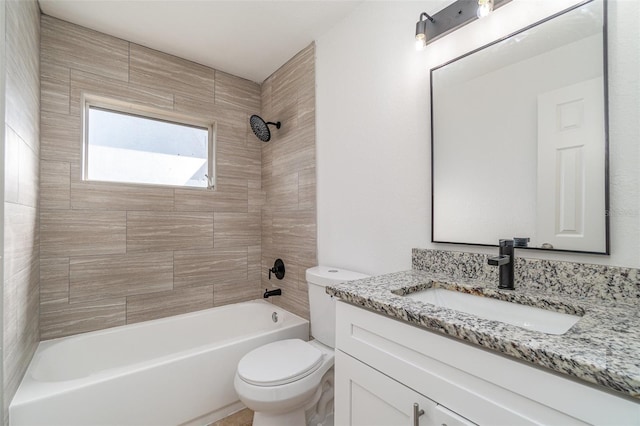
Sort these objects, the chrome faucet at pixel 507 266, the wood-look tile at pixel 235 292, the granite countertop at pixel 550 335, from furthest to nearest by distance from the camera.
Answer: the wood-look tile at pixel 235 292 < the chrome faucet at pixel 507 266 < the granite countertop at pixel 550 335

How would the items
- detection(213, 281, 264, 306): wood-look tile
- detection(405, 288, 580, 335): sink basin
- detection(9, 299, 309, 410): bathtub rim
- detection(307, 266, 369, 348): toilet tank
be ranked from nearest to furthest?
1. detection(405, 288, 580, 335): sink basin
2. detection(9, 299, 309, 410): bathtub rim
3. detection(307, 266, 369, 348): toilet tank
4. detection(213, 281, 264, 306): wood-look tile

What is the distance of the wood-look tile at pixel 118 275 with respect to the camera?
1.91 metres

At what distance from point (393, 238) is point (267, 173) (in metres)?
1.49

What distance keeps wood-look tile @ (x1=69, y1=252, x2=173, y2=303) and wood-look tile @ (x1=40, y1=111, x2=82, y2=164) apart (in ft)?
2.21

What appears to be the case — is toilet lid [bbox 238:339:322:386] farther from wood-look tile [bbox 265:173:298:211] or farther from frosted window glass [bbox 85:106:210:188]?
frosted window glass [bbox 85:106:210:188]

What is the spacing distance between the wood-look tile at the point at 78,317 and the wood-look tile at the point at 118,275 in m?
0.05

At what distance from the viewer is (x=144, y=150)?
2254 mm

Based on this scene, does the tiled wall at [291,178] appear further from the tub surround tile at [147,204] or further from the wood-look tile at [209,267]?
the wood-look tile at [209,267]

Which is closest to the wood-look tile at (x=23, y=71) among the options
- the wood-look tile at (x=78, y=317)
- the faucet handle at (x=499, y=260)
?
the wood-look tile at (x=78, y=317)

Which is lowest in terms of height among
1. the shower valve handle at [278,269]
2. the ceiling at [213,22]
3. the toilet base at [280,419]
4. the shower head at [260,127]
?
the toilet base at [280,419]

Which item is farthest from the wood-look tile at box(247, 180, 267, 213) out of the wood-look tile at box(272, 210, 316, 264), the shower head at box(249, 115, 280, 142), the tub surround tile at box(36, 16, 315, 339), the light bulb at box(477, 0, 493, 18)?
the light bulb at box(477, 0, 493, 18)

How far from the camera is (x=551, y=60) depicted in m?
1.02

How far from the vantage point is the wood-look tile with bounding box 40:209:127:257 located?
1.81 meters

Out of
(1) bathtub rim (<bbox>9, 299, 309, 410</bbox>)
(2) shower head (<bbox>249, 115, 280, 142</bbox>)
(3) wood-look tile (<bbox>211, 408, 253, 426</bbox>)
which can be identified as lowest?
(3) wood-look tile (<bbox>211, 408, 253, 426</bbox>)
